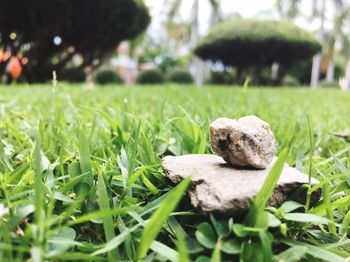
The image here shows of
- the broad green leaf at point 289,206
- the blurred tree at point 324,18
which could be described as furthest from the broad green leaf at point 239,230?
the blurred tree at point 324,18

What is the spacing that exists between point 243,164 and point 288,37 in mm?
13828

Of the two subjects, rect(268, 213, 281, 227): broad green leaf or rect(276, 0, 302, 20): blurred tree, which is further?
rect(276, 0, 302, 20): blurred tree

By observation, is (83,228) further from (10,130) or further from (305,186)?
(10,130)

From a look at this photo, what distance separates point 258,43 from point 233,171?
44.5 feet

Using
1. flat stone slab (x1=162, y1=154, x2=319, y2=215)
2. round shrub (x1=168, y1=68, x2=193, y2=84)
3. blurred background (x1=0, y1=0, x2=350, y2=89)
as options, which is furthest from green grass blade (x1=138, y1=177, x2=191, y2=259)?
round shrub (x1=168, y1=68, x2=193, y2=84)

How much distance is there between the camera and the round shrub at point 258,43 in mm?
13586

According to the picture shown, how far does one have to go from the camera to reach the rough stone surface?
0.81 metres

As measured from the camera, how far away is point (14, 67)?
28.9ft

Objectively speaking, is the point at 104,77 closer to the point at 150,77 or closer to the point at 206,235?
the point at 150,77

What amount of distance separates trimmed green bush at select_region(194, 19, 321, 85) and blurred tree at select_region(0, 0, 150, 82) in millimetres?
4239

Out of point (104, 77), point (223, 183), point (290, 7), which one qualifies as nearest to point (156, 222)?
point (223, 183)

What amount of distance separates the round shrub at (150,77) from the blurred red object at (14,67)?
5728 millimetres

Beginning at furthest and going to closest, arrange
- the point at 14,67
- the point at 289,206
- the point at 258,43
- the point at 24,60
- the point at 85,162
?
1. the point at 258,43
2. the point at 24,60
3. the point at 14,67
4. the point at 85,162
5. the point at 289,206

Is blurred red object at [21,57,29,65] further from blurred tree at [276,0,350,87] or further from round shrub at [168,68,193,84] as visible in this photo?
blurred tree at [276,0,350,87]
